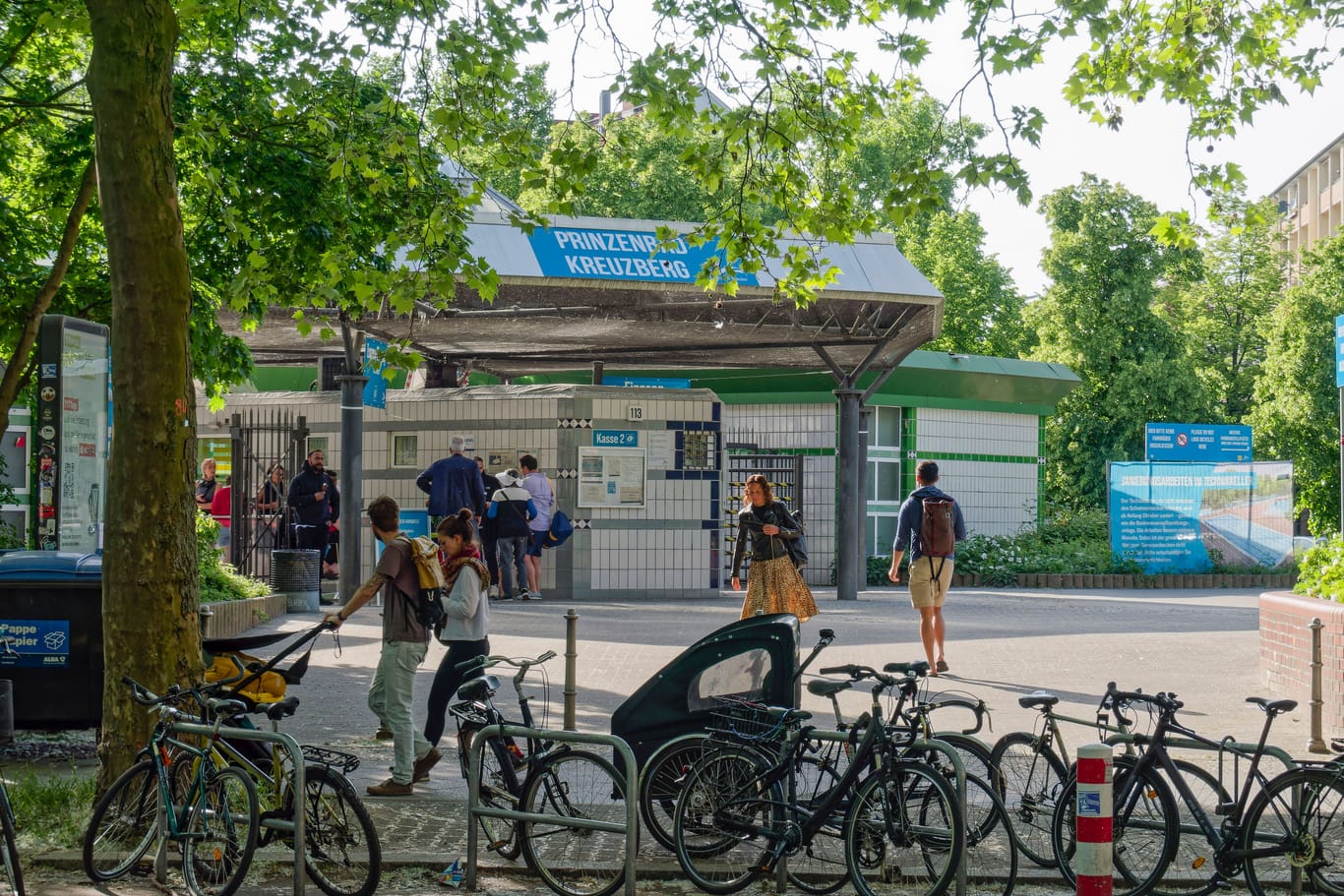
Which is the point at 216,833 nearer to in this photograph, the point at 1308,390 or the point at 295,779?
the point at 295,779

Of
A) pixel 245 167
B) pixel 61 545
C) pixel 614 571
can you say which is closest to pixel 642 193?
pixel 614 571

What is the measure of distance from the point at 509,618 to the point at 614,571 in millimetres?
4412

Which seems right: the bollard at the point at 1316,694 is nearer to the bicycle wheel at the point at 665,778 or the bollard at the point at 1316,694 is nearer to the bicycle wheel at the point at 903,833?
the bicycle wheel at the point at 903,833

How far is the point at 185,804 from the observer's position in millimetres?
6461

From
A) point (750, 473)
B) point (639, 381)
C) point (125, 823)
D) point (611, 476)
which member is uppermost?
point (639, 381)

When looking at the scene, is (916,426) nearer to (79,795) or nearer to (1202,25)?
(1202,25)

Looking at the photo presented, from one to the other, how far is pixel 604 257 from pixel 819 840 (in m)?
12.3

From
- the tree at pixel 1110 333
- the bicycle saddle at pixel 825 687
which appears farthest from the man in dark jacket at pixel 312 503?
the tree at pixel 1110 333

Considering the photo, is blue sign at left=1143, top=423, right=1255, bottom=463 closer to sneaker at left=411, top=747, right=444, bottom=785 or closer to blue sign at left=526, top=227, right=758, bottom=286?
blue sign at left=526, top=227, right=758, bottom=286

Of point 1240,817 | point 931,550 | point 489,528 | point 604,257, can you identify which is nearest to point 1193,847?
point 1240,817

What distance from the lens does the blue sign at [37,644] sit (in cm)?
901

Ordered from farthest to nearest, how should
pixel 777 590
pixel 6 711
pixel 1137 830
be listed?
pixel 777 590, pixel 6 711, pixel 1137 830

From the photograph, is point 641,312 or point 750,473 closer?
point 641,312

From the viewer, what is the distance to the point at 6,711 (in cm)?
884
